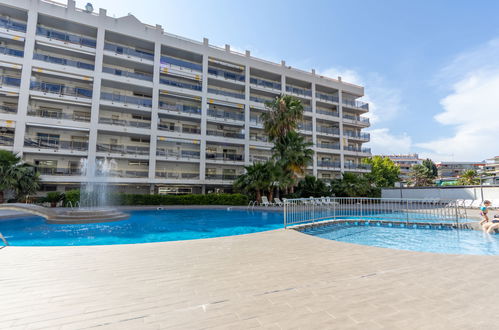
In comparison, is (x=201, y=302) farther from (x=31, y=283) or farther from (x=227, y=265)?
(x=31, y=283)

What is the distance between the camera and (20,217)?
14.5m

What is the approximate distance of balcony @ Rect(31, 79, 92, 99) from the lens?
22286mm

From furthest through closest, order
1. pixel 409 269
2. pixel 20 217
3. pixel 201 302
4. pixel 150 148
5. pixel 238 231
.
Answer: pixel 150 148 < pixel 20 217 < pixel 238 231 < pixel 409 269 < pixel 201 302

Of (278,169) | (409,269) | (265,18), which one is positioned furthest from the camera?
(278,169)

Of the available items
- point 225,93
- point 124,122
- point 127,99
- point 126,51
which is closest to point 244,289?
point 124,122

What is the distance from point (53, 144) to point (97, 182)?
5237mm

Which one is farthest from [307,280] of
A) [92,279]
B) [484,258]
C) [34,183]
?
[34,183]

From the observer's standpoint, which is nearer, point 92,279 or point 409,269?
point 92,279

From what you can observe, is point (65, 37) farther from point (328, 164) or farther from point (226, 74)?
point (328, 164)

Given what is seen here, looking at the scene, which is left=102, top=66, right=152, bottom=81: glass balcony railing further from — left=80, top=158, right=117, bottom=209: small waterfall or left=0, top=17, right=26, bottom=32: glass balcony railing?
left=80, top=158, right=117, bottom=209: small waterfall

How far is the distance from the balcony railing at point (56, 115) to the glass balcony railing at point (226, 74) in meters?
15.3

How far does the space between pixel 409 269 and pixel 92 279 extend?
5.48 m

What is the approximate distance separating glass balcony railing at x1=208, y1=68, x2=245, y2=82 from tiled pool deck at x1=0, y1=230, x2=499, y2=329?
28.0 meters

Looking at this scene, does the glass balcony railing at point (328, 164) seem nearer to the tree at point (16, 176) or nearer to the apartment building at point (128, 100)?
the apartment building at point (128, 100)
